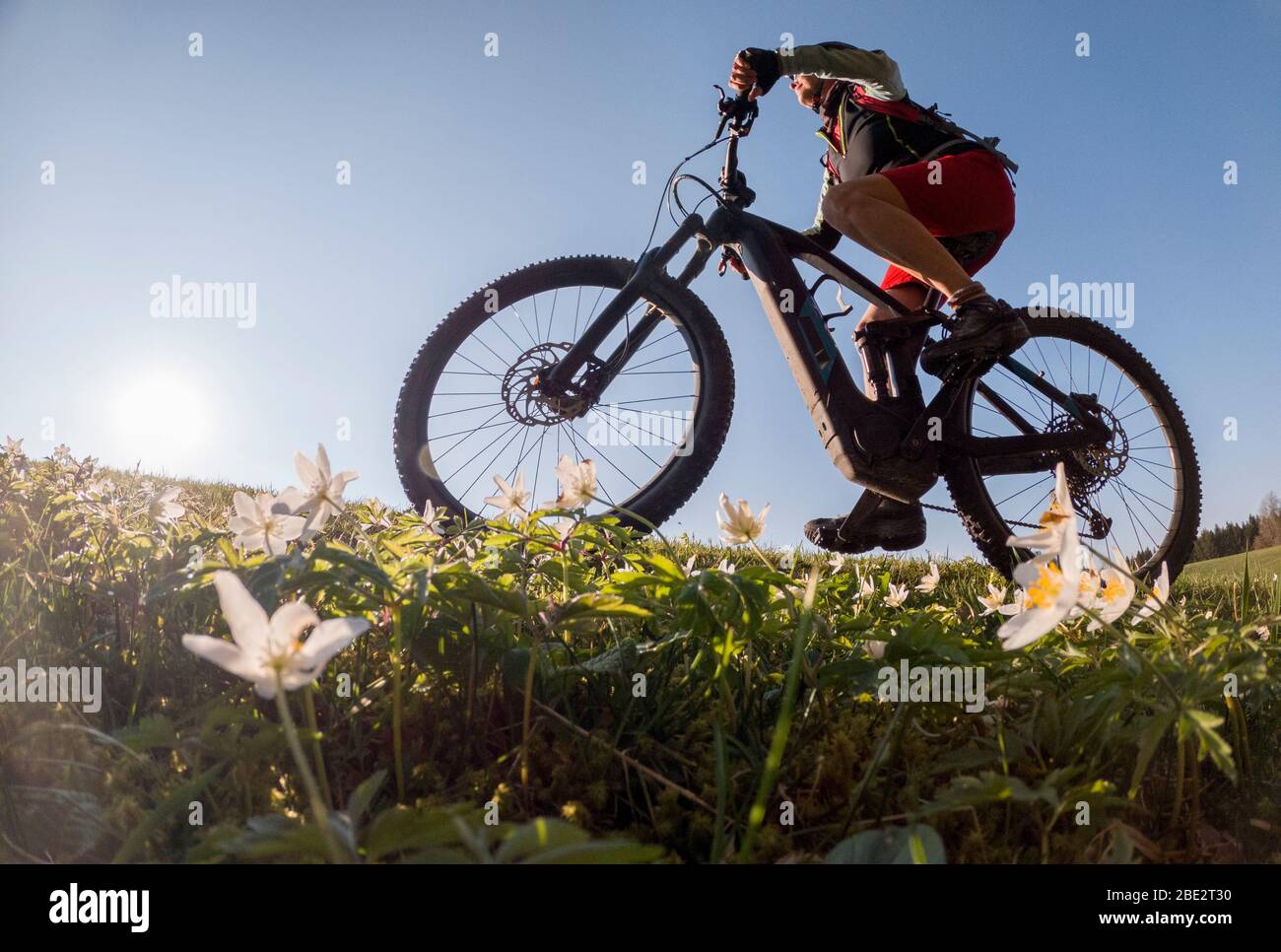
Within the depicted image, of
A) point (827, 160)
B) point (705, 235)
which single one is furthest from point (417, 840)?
point (827, 160)

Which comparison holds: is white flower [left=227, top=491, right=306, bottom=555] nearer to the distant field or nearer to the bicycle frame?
the bicycle frame

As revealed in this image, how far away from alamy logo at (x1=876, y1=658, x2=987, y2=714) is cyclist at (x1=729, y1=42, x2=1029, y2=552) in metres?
1.90

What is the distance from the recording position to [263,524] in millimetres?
1148

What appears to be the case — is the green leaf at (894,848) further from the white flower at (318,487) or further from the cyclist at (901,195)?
the cyclist at (901,195)

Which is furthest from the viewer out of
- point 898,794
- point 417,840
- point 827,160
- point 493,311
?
point 827,160

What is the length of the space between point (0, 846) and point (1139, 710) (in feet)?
4.59

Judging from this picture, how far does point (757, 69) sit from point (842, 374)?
1254 millimetres

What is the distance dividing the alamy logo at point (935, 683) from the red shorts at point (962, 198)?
7.25ft

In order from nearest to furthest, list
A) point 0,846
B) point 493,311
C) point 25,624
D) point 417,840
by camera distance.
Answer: point 417,840
point 0,846
point 25,624
point 493,311

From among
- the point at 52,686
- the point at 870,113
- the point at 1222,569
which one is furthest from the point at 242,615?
the point at 1222,569

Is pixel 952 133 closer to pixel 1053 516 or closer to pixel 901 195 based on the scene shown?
pixel 901 195
